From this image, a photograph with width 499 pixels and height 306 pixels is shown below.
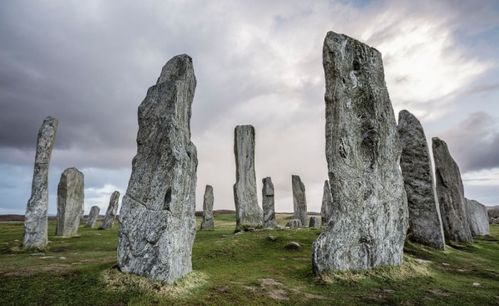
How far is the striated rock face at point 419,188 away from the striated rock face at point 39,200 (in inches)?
721

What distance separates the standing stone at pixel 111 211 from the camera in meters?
30.9

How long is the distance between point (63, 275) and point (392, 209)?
1064 centimetres

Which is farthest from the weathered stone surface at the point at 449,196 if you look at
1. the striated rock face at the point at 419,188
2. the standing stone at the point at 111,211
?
the standing stone at the point at 111,211

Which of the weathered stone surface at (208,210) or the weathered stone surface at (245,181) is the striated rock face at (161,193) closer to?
the weathered stone surface at (245,181)

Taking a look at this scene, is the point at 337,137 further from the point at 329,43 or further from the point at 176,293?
the point at 176,293

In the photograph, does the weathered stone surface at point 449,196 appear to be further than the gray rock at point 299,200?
No

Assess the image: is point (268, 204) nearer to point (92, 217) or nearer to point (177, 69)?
point (177, 69)

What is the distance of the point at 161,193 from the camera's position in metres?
9.37

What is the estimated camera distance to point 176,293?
842 cm

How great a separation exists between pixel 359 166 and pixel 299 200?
771 inches

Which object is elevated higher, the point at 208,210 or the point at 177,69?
the point at 177,69

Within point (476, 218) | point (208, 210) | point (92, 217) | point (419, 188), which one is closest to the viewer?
point (419, 188)

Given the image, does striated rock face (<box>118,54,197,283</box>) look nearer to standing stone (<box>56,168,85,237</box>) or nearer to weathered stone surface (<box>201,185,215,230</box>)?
standing stone (<box>56,168,85,237</box>)

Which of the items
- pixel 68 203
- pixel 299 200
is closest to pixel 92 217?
pixel 68 203
